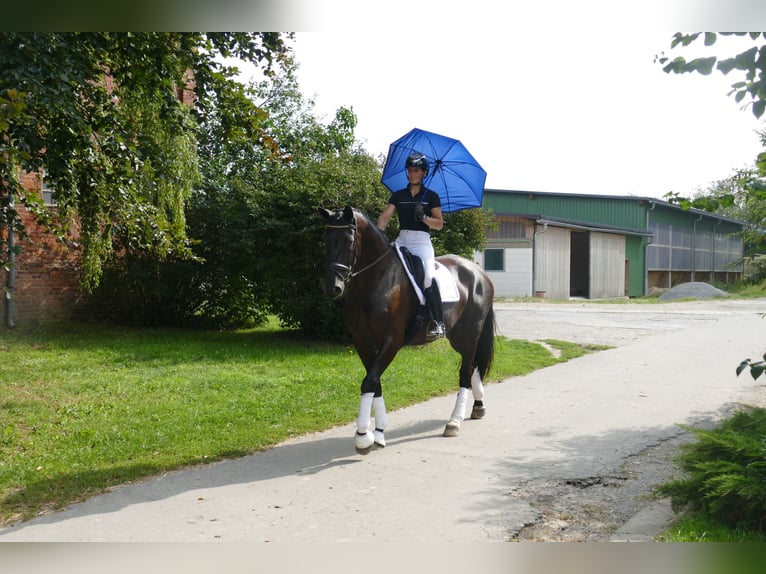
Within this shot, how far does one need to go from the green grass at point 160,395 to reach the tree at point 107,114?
1899mm

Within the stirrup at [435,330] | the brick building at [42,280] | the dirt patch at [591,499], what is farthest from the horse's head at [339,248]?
the brick building at [42,280]

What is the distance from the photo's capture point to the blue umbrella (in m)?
6.85

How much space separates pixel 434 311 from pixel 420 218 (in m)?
1.03

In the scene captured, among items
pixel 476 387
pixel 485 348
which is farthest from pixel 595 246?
pixel 476 387

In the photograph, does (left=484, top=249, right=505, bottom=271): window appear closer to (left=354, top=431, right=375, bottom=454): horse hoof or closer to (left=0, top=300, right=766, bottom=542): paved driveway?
(left=0, top=300, right=766, bottom=542): paved driveway

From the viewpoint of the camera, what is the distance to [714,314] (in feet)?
71.9

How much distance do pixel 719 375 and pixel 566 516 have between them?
7.13m

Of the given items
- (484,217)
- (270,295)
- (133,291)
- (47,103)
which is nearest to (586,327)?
(484,217)

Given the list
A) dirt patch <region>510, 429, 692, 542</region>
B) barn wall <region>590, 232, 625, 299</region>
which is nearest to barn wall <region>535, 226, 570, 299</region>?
barn wall <region>590, 232, 625, 299</region>

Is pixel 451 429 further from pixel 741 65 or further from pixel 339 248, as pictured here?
pixel 741 65

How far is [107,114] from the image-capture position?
7.41 m

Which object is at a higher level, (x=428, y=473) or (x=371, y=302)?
(x=371, y=302)

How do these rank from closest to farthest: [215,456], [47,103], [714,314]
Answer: [47,103]
[215,456]
[714,314]

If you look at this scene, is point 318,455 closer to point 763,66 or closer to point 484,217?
point 763,66
